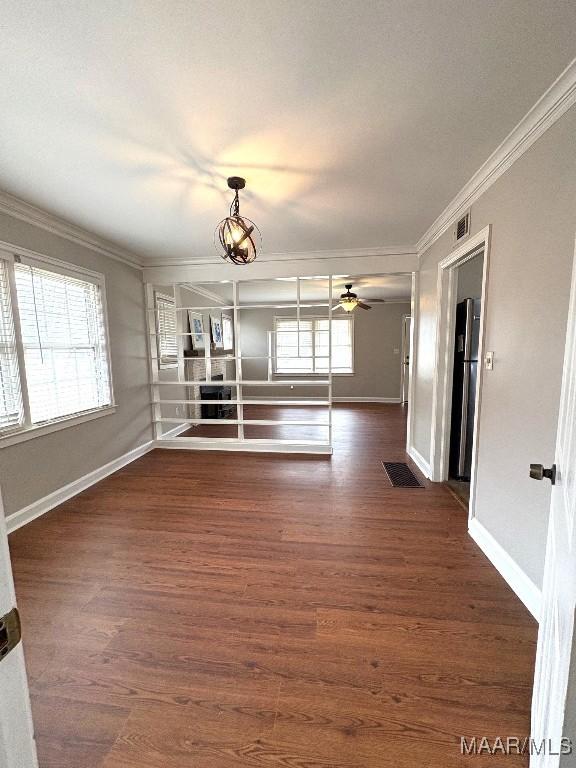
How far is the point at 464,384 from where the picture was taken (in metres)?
2.97

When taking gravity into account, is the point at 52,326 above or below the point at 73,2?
below

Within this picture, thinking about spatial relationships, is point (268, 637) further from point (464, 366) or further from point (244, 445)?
point (244, 445)

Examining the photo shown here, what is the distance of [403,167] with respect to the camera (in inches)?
81.2

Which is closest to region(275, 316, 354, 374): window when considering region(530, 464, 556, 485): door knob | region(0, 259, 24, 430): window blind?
region(0, 259, 24, 430): window blind

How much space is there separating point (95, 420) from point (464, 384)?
12.5 ft

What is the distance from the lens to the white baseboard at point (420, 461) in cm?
335

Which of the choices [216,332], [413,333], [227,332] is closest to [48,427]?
[216,332]

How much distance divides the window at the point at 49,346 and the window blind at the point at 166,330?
40.4 inches

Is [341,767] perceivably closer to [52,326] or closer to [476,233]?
[476,233]

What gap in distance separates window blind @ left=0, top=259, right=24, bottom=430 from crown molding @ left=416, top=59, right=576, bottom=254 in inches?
140

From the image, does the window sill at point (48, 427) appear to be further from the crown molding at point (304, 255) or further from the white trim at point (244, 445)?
the crown molding at point (304, 255)

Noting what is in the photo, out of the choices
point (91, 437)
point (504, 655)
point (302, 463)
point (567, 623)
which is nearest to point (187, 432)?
point (91, 437)

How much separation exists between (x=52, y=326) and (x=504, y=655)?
3.88 meters

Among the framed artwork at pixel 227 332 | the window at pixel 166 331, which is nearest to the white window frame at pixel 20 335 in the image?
the window at pixel 166 331
